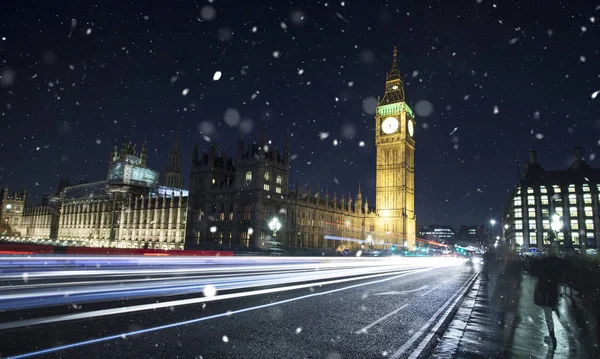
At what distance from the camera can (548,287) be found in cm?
1870

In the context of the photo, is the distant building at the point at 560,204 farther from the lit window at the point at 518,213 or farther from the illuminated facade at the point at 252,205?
the illuminated facade at the point at 252,205

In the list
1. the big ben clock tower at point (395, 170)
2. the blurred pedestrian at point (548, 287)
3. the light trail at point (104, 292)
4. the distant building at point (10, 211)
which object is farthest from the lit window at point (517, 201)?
the distant building at point (10, 211)

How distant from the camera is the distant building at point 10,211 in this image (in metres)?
137

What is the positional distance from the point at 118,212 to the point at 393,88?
84.5 meters

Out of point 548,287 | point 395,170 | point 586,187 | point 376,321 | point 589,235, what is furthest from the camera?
point 395,170

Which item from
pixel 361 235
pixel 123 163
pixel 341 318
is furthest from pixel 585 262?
pixel 123 163

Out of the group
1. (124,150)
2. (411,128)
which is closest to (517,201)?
(411,128)

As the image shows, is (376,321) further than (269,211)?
No

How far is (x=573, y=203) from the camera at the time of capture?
335 feet

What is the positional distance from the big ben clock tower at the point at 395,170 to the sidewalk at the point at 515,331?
8471 cm

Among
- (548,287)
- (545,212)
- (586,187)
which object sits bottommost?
(548,287)

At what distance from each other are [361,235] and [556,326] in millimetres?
83464

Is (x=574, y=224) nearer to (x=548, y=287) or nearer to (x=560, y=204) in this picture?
(x=560, y=204)

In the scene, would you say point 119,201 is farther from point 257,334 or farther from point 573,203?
point 573,203
